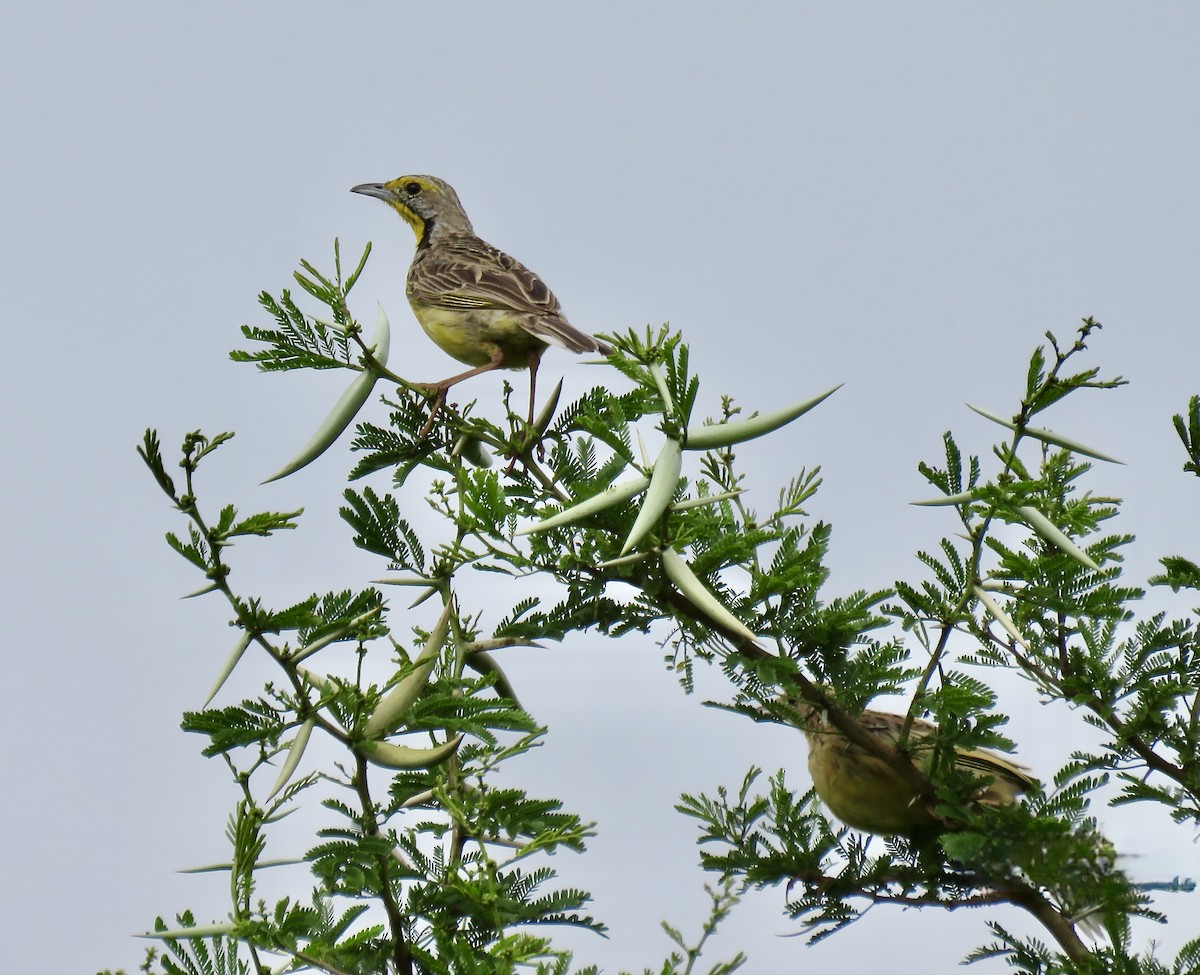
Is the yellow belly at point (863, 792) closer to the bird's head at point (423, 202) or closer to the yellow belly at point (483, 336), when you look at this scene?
the yellow belly at point (483, 336)

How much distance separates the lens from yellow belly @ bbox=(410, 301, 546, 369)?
641cm

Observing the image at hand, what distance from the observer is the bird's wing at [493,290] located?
20.1 ft

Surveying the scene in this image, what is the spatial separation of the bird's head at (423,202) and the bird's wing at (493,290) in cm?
114

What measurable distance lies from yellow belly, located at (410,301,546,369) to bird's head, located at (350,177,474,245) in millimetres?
2461

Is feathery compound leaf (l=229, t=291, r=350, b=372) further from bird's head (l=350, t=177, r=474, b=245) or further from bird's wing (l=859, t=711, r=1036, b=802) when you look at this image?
bird's head (l=350, t=177, r=474, b=245)

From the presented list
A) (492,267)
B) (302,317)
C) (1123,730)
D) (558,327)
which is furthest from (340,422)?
(492,267)

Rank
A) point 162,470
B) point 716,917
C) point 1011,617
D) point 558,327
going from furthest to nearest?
point 558,327 → point 716,917 → point 1011,617 → point 162,470

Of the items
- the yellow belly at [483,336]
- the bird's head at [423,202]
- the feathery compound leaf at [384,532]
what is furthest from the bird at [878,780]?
the bird's head at [423,202]

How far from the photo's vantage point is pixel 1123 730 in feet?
12.8

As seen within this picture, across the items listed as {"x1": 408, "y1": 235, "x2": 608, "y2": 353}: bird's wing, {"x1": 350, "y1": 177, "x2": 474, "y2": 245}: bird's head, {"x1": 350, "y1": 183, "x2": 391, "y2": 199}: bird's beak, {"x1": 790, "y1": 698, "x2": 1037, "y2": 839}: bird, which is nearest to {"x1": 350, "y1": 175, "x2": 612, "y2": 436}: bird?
{"x1": 408, "y1": 235, "x2": 608, "y2": 353}: bird's wing

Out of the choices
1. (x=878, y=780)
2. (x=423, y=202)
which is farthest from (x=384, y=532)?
(x=423, y=202)

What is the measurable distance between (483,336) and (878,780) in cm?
311

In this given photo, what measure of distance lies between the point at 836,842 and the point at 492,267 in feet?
13.7

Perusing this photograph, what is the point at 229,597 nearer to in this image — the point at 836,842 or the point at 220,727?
the point at 220,727
